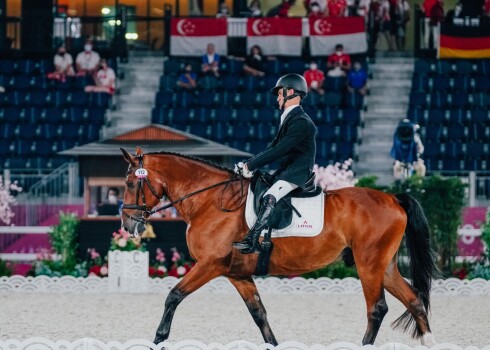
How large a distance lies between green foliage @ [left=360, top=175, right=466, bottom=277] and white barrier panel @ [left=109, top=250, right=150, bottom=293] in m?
3.66

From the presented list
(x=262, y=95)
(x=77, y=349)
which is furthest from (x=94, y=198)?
(x=77, y=349)

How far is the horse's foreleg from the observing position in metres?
10.6

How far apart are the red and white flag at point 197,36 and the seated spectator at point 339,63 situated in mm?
2496

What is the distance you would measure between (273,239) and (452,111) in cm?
1602

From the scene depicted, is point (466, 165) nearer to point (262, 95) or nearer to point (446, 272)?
point (262, 95)

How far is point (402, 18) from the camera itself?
29.2 metres

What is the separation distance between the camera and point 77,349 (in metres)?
9.26

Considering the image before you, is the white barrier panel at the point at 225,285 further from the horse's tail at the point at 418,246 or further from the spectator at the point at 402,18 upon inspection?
the spectator at the point at 402,18

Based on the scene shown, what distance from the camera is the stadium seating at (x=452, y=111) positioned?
82.3 feet

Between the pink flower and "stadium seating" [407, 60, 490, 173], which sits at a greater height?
"stadium seating" [407, 60, 490, 173]

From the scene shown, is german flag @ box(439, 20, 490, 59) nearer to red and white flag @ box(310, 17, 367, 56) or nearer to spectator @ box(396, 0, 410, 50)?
spectator @ box(396, 0, 410, 50)

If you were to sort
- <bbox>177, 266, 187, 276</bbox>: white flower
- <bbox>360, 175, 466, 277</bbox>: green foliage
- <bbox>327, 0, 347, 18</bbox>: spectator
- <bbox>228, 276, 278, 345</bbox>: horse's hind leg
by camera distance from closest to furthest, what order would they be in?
1. <bbox>228, 276, 278, 345</bbox>: horse's hind leg
2. <bbox>177, 266, 187, 276</bbox>: white flower
3. <bbox>360, 175, 466, 277</bbox>: green foliage
4. <bbox>327, 0, 347, 18</bbox>: spectator

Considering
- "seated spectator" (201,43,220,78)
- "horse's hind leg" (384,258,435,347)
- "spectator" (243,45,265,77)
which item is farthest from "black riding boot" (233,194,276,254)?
"spectator" (243,45,265,77)

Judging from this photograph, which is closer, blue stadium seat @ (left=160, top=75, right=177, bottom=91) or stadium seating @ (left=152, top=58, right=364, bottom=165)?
stadium seating @ (left=152, top=58, right=364, bottom=165)
